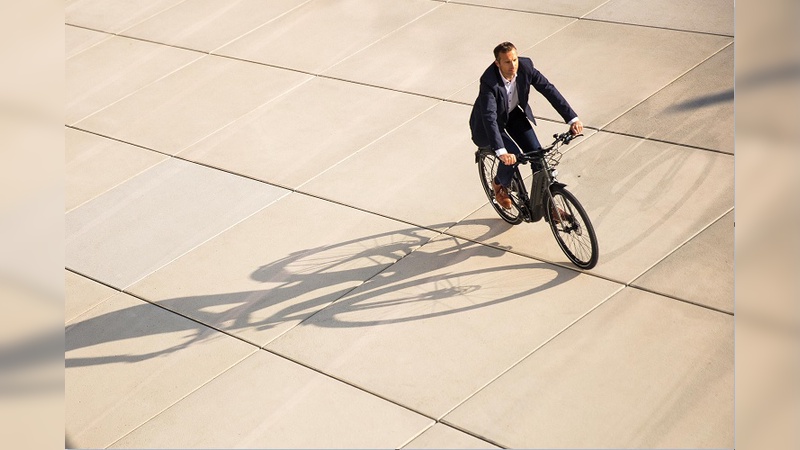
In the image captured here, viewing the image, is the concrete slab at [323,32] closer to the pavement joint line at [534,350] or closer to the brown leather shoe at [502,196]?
the brown leather shoe at [502,196]

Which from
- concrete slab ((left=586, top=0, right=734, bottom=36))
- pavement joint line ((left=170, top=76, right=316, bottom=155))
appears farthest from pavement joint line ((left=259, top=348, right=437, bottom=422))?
concrete slab ((left=586, top=0, right=734, bottom=36))

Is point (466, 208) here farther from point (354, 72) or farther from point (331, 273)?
point (354, 72)

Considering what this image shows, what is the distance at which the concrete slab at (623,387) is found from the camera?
17.1ft

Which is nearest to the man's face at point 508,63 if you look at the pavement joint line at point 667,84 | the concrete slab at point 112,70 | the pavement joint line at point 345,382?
the pavement joint line at point 667,84

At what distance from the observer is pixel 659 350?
5.80 metres

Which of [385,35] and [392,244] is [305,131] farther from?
[392,244]

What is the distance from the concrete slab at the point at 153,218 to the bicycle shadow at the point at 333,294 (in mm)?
680

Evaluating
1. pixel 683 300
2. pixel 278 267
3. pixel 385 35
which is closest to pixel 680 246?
pixel 683 300

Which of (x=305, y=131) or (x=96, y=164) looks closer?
(x=305, y=131)

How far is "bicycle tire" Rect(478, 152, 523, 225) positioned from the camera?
7052 millimetres

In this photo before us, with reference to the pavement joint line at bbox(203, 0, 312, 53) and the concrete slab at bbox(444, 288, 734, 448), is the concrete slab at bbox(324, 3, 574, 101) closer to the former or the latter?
the pavement joint line at bbox(203, 0, 312, 53)

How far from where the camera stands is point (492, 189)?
24.3 feet

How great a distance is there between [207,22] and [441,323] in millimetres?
7331
